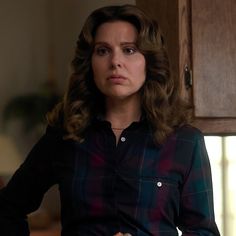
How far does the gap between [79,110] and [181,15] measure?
38cm

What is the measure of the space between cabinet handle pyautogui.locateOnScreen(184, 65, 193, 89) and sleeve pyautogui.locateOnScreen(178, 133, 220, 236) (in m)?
0.24

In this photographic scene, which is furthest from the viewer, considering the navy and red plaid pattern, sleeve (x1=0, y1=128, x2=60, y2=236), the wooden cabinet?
Answer: the wooden cabinet

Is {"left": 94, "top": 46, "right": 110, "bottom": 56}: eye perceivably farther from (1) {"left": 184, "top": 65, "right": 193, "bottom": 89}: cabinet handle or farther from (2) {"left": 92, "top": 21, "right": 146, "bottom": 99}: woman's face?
(1) {"left": 184, "top": 65, "right": 193, "bottom": 89}: cabinet handle

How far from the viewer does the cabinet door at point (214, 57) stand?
1.27m

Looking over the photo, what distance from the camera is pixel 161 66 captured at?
3.68ft

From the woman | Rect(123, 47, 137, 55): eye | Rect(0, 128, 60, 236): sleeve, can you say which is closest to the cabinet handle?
the woman

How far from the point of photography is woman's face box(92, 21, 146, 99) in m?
1.06

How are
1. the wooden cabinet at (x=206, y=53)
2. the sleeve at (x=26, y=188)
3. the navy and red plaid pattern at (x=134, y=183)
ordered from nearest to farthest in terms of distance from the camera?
the navy and red plaid pattern at (x=134, y=183)
the sleeve at (x=26, y=188)
the wooden cabinet at (x=206, y=53)

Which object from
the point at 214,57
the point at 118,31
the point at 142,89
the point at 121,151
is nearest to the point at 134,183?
the point at 121,151

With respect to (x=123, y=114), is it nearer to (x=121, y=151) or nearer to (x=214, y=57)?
(x=121, y=151)

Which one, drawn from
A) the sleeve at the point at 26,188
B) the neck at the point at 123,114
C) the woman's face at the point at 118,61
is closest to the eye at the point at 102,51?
the woman's face at the point at 118,61

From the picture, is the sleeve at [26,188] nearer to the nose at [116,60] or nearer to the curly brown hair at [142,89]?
the curly brown hair at [142,89]

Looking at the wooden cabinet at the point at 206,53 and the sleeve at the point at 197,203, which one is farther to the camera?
the wooden cabinet at the point at 206,53

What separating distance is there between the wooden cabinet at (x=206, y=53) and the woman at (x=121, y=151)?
0.12 metres
